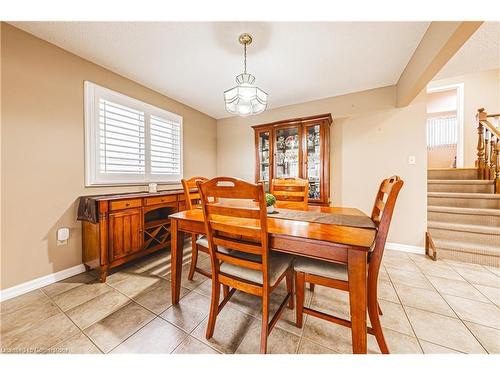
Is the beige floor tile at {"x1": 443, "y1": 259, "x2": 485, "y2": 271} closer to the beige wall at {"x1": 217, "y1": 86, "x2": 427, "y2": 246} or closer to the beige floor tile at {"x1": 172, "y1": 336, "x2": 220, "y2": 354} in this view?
the beige wall at {"x1": 217, "y1": 86, "x2": 427, "y2": 246}

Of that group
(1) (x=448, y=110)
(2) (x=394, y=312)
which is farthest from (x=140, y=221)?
(1) (x=448, y=110)

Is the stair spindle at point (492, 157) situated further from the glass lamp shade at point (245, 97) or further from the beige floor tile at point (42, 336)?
the beige floor tile at point (42, 336)

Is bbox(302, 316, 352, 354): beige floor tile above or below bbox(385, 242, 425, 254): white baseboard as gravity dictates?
below

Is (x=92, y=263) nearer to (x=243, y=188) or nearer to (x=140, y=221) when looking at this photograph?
(x=140, y=221)

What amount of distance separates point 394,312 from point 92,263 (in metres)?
2.80

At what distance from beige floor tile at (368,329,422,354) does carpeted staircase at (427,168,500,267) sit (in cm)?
183

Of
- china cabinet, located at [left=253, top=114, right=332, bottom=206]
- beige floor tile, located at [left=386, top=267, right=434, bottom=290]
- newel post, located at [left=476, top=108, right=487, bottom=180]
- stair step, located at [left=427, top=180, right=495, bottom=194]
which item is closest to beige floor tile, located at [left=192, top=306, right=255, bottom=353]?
beige floor tile, located at [left=386, top=267, right=434, bottom=290]

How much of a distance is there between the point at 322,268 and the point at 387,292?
1.07 meters

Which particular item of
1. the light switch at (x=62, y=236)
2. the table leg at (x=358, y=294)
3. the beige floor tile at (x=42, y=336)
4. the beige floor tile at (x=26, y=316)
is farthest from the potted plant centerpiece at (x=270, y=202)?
the light switch at (x=62, y=236)

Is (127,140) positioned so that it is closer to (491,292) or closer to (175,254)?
(175,254)

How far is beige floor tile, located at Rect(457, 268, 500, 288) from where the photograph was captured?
5.94 feet

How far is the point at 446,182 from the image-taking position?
3059 millimetres

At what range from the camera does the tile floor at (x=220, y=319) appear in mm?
1142

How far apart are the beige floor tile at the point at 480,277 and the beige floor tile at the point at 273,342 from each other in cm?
204
